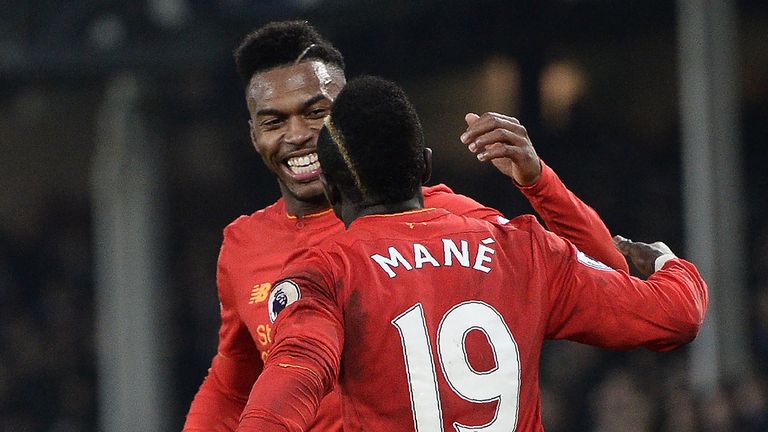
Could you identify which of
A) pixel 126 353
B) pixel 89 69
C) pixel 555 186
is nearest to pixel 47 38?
pixel 89 69

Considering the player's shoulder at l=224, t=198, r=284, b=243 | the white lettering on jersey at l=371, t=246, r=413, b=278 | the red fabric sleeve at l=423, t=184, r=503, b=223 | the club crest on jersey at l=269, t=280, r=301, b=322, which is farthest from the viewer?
the player's shoulder at l=224, t=198, r=284, b=243

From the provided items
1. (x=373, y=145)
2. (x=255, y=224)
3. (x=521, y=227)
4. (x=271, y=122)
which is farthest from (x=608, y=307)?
(x=255, y=224)

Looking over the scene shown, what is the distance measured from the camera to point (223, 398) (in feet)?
14.4

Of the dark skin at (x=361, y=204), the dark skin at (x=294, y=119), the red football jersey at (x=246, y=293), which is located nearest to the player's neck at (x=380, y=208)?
the dark skin at (x=361, y=204)

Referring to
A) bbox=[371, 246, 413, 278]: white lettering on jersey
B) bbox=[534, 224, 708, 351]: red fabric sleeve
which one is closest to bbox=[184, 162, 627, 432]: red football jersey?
bbox=[534, 224, 708, 351]: red fabric sleeve

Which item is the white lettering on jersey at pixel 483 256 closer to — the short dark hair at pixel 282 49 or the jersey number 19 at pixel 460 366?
the jersey number 19 at pixel 460 366

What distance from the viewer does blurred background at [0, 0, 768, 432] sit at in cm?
968

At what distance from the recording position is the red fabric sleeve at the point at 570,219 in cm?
375

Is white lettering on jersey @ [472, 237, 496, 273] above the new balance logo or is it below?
above

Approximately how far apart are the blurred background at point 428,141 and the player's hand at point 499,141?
16.9 feet

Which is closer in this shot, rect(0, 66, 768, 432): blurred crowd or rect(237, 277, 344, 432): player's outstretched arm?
rect(237, 277, 344, 432): player's outstretched arm

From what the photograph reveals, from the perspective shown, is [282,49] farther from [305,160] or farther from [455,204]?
[455,204]

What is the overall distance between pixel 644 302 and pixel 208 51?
30.1 ft

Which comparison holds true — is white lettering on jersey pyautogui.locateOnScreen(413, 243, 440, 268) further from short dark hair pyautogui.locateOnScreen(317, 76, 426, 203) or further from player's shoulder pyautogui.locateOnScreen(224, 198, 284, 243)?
player's shoulder pyautogui.locateOnScreen(224, 198, 284, 243)
